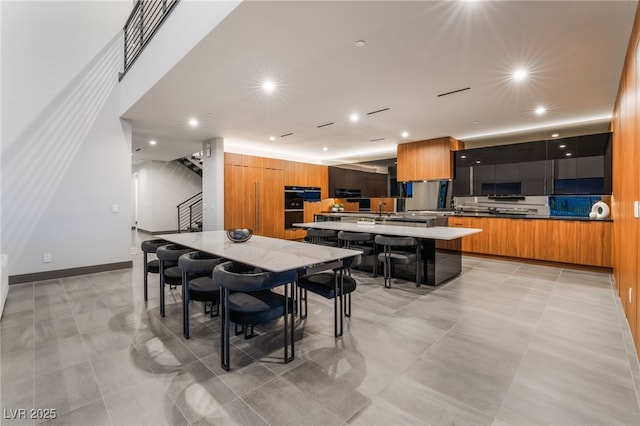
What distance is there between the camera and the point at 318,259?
7.20ft

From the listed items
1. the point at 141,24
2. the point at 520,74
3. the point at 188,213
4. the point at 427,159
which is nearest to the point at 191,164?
the point at 188,213

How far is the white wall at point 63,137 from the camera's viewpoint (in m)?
4.16

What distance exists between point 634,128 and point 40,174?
7.00 meters

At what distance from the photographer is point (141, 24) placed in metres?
4.38

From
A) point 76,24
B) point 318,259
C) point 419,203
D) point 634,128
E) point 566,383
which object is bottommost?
point 566,383

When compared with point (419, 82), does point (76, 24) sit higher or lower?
higher

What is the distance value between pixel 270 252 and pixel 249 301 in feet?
1.56

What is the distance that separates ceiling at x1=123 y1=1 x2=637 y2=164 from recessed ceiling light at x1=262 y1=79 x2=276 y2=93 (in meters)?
0.08

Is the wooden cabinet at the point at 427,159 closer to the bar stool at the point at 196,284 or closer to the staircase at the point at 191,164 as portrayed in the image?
the bar stool at the point at 196,284

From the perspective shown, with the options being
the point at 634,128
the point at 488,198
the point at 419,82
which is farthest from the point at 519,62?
the point at 488,198

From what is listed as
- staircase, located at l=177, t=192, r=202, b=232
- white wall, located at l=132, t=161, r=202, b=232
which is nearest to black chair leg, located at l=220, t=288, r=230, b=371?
staircase, located at l=177, t=192, r=202, b=232

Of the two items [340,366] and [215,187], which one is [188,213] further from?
[340,366]

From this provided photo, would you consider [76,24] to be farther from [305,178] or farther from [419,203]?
[419,203]

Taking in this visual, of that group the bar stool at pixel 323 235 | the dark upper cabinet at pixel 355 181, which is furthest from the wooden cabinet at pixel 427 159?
the bar stool at pixel 323 235
